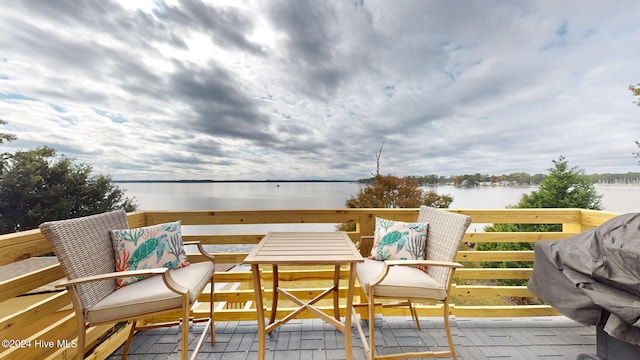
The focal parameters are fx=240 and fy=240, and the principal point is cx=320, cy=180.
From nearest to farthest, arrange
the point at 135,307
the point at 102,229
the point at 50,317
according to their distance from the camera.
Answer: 1. the point at 135,307
2. the point at 50,317
3. the point at 102,229

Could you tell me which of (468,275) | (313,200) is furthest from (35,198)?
(468,275)

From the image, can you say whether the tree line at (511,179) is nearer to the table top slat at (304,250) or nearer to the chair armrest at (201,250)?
the table top slat at (304,250)

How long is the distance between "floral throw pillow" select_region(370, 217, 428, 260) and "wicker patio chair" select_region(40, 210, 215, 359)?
4.62ft

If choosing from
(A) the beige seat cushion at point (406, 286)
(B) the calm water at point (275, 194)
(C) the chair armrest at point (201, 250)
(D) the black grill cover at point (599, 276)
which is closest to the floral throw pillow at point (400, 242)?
(A) the beige seat cushion at point (406, 286)

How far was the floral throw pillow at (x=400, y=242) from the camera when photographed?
1.94m

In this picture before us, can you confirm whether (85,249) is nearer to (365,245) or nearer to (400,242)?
(365,245)

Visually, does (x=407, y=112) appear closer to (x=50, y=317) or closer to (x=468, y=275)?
(x=468, y=275)

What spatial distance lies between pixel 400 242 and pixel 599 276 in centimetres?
115

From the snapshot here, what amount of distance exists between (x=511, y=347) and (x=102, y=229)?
3.22 metres

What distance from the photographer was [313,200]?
5.41 metres

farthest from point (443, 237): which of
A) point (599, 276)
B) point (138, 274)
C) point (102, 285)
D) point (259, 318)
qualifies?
point (102, 285)

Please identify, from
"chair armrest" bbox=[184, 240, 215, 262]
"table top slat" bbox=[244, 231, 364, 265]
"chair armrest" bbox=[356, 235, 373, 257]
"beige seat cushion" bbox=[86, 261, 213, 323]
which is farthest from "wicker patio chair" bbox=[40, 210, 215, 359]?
"chair armrest" bbox=[356, 235, 373, 257]

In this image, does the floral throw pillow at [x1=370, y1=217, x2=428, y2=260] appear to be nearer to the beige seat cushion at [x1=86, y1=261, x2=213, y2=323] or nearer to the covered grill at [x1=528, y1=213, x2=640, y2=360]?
the covered grill at [x1=528, y1=213, x2=640, y2=360]

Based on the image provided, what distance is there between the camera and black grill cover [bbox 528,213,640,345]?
1.32 meters
